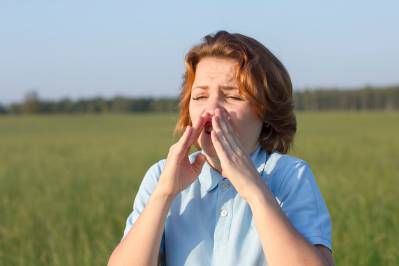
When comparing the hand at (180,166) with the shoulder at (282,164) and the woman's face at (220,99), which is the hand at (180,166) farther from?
the shoulder at (282,164)

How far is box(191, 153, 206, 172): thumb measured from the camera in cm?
157

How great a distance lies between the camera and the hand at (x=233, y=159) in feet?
4.81

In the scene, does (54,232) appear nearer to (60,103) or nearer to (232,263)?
(232,263)

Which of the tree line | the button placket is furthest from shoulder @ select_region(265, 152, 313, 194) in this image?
the tree line

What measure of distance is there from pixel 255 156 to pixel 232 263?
31 centimetres

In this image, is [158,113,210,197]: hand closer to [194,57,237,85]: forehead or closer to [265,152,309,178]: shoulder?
[194,57,237,85]: forehead

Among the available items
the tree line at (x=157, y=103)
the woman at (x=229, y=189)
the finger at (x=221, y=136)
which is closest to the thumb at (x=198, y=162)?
the woman at (x=229, y=189)

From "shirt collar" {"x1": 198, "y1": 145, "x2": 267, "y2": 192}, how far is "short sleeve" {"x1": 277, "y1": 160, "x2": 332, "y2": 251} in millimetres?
110

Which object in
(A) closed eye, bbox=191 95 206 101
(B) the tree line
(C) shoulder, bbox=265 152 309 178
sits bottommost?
(B) the tree line

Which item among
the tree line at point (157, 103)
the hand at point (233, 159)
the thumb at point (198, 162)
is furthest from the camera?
the tree line at point (157, 103)

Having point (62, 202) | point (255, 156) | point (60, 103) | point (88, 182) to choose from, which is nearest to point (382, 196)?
point (62, 202)

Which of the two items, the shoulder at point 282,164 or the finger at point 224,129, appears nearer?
the finger at point 224,129

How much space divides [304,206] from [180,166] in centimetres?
32

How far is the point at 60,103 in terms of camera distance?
83.1m
